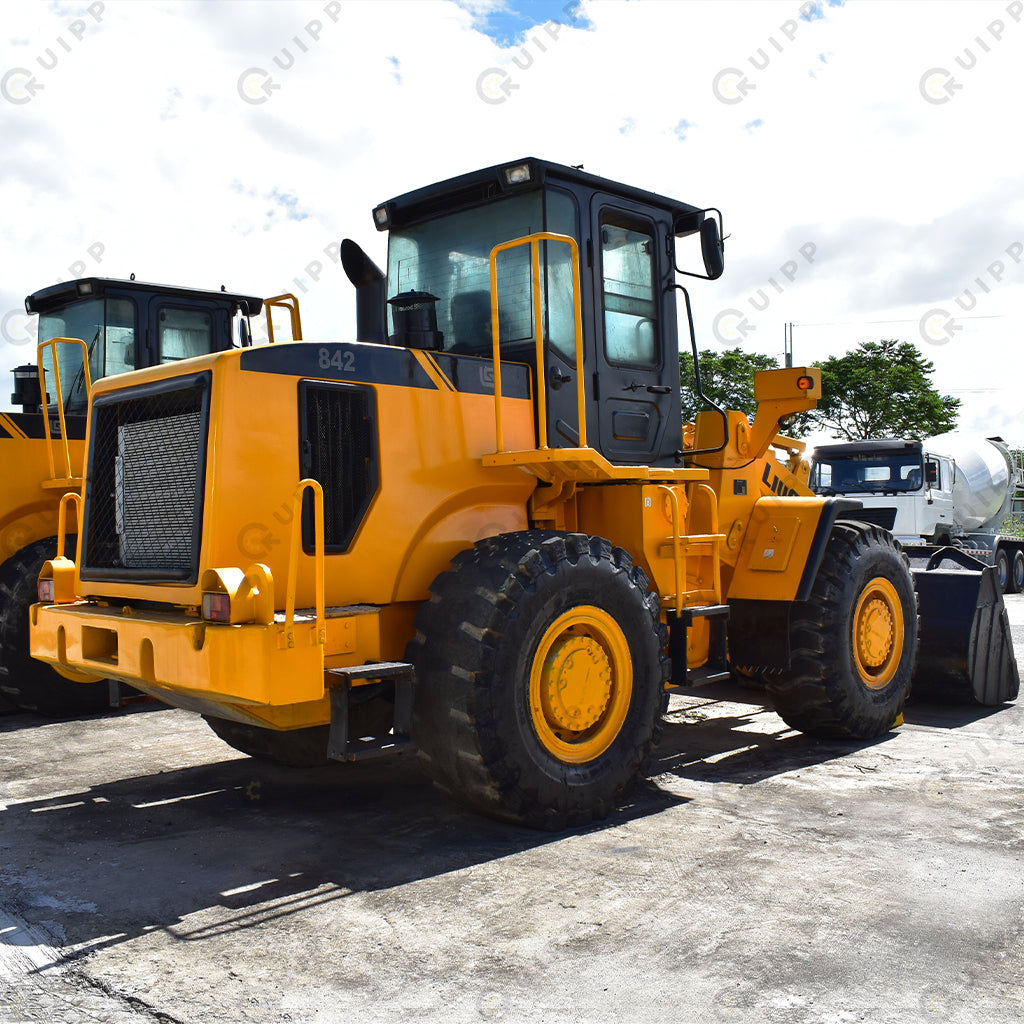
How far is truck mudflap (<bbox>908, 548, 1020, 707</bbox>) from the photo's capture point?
25.6ft

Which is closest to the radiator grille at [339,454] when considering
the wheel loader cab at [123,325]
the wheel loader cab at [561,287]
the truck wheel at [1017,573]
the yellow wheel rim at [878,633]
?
the wheel loader cab at [561,287]

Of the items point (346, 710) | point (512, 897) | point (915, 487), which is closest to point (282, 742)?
point (346, 710)

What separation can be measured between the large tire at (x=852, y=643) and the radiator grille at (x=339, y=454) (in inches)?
122

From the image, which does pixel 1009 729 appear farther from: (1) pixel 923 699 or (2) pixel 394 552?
(2) pixel 394 552

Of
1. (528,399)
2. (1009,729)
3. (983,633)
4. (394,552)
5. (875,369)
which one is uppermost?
(875,369)

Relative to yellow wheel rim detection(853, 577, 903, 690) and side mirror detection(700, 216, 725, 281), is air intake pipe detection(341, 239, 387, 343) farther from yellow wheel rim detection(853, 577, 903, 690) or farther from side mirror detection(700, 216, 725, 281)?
yellow wheel rim detection(853, 577, 903, 690)

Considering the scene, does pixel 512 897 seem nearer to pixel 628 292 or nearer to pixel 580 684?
pixel 580 684

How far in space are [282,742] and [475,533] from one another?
1786mm

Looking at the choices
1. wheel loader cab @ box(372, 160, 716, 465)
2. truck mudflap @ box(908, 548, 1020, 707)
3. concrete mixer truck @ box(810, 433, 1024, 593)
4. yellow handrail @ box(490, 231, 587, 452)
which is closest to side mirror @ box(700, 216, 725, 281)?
wheel loader cab @ box(372, 160, 716, 465)

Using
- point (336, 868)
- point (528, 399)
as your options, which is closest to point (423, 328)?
point (528, 399)

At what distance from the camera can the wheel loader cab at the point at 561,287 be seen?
5660mm

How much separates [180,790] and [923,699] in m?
5.43

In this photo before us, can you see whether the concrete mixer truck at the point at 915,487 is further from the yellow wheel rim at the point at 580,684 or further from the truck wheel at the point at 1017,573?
the yellow wheel rim at the point at 580,684

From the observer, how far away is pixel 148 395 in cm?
511
